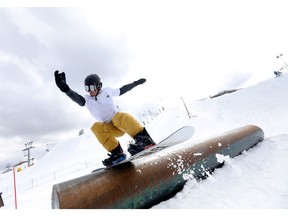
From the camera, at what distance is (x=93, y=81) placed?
3762mm

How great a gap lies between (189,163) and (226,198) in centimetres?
76

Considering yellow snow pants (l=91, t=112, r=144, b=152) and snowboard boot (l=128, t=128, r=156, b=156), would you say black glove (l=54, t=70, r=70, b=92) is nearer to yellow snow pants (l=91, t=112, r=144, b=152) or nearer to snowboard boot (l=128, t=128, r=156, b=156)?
yellow snow pants (l=91, t=112, r=144, b=152)

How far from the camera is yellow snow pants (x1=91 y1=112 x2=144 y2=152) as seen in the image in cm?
356

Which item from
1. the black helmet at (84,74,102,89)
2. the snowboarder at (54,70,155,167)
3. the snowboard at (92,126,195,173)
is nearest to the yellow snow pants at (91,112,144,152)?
the snowboarder at (54,70,155,167)

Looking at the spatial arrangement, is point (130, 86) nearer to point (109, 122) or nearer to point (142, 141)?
point (109, 122)

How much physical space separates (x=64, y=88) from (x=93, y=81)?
0.68 metres

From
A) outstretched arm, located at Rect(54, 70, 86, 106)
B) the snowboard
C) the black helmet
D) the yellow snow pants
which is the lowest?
the snowboard

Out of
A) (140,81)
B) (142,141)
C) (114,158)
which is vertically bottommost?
(114,158)

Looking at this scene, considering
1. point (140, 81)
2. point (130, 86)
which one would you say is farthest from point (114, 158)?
point (140, 81)

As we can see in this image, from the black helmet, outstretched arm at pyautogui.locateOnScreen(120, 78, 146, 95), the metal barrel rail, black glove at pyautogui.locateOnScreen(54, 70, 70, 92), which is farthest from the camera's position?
outstretched arm at pyautogui.locateOnScreen(120, 78, 146, 95)

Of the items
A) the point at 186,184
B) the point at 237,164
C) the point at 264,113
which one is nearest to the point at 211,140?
the point at 237,164

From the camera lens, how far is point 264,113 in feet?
42.1

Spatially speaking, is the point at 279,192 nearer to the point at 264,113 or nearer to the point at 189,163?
the point at 189,163

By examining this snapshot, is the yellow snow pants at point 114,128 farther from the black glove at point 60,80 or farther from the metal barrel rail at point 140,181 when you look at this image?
the black glove at point 60,80
